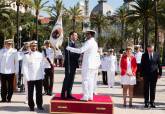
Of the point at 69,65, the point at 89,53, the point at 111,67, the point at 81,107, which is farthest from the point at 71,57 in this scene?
the point at 111,67

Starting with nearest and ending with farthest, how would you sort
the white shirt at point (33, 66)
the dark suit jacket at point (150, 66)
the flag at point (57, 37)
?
1. the white shirt at point (33, 66)
2. the flag at point (57, 37)
3. the dark suit jacket at point (150, 66)

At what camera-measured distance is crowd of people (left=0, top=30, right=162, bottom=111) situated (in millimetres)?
13914

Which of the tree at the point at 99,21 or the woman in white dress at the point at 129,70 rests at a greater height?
the tree at the point at 99,21

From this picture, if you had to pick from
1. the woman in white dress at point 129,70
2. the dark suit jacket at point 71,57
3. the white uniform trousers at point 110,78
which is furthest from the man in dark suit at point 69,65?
the white uniform trousers at point 110,78

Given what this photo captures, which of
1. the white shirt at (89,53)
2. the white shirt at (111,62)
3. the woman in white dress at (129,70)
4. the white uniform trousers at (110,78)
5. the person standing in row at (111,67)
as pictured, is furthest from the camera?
the white shirt at (111,62)

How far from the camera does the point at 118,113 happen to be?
14289mm

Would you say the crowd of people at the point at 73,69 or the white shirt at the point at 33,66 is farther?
the white shirt at the point at 33,66

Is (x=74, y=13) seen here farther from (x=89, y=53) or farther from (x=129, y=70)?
(x=89, y=53)

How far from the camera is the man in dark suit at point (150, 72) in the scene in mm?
15555

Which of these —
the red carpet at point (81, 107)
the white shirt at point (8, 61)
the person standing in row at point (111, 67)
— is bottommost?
the red carpet at point (81, 107)

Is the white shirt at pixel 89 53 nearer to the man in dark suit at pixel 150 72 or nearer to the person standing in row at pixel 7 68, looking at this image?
the man in dark suit at pixel 150 72

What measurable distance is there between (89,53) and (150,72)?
96.7 inches

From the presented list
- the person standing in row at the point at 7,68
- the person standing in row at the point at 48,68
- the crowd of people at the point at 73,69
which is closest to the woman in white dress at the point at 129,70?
the crowd of people at the point at 73,69

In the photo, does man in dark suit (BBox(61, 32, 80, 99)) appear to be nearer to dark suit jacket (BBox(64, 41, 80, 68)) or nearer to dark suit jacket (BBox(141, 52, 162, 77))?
dark suit jacket (BBox(64, 41, 80, 68))
